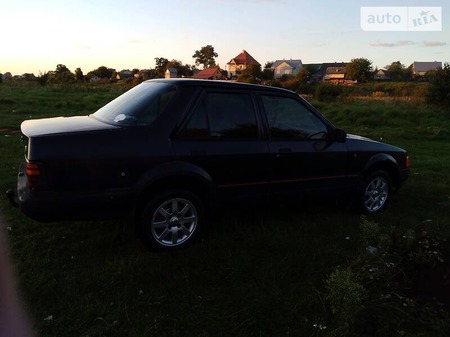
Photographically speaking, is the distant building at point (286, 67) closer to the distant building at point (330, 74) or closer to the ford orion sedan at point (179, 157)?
the distant building at point (330, 74)

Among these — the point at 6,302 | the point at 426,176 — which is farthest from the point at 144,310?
the point at 426,176

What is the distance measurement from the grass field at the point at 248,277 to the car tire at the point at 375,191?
0.65 feet

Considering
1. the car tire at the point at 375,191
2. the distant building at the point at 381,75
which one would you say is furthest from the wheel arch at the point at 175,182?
the distant building at the point at 381,75

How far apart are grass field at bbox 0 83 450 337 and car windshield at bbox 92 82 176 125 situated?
1.27 metres

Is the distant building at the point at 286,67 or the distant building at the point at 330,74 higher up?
the distant building at the point at 286,67

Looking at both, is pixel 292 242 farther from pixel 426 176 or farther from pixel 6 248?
pixel 426 176

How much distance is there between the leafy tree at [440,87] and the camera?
19172mm

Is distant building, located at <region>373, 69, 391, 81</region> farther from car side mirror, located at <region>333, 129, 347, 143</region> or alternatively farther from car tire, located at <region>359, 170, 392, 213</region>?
car side mirror, located at <region>333, 129, 347, 143</region>

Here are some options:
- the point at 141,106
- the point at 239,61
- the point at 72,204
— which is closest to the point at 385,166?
the point at 141,106

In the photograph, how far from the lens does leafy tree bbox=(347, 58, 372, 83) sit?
74375 millimetres

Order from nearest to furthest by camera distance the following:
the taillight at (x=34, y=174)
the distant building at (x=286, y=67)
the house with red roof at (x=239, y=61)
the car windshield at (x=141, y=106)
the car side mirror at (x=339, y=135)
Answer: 1. the taillight at (x=34, y=174)
2. the car windshield at (x=141, y=106)
3. the car side mirror at (x=339, y=135)
4. the house with red roof at (x=239, y=61)
5. the distant building at (x=286, y=67)

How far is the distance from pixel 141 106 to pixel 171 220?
120 centimetres

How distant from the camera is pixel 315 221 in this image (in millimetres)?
5082

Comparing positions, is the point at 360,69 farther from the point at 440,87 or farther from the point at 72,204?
the point at 72,204
